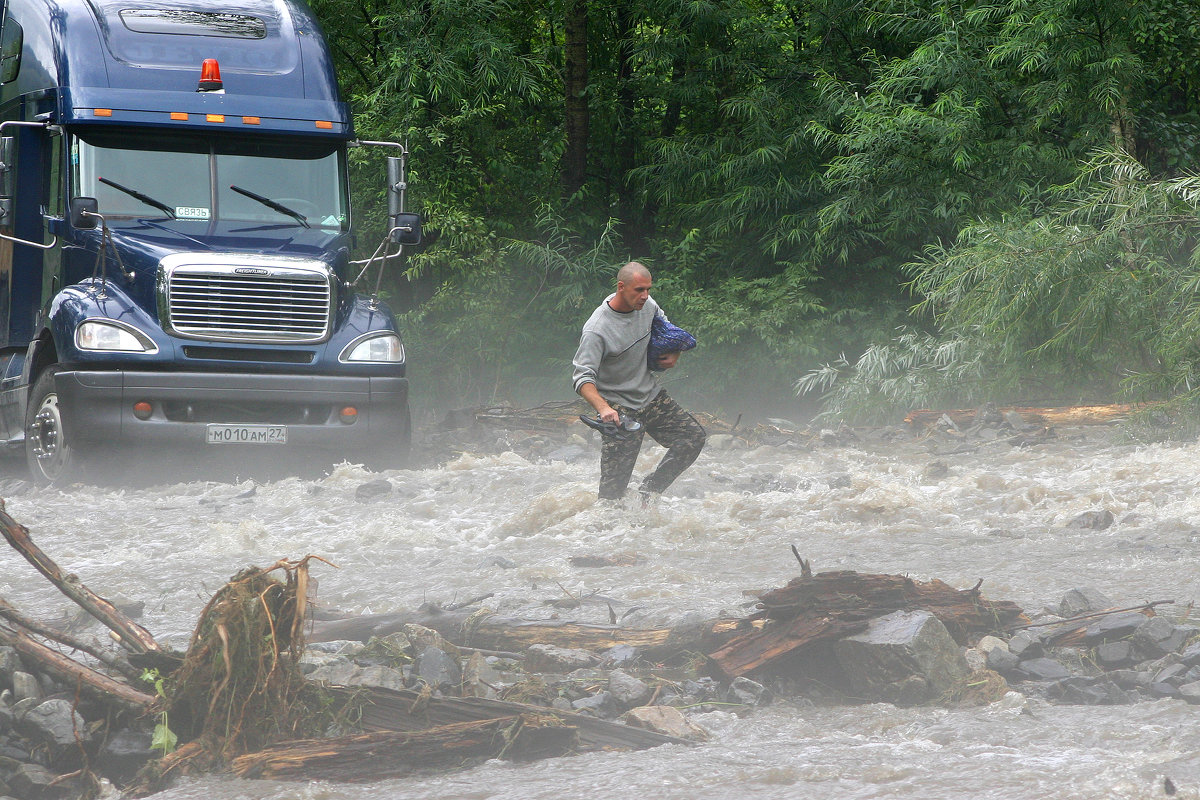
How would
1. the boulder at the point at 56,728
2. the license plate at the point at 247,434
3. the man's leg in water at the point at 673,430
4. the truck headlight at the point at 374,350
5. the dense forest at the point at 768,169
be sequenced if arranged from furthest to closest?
the dense forest at the point at 768,169
the truck headlight at the point at 374,350
the license plate at the point at 247,434
the man's leg in water at the point at 673,430
the boulder at the point at 56,728

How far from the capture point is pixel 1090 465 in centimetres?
982

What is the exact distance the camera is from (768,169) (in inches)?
643

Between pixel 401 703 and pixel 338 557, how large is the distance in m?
3.15

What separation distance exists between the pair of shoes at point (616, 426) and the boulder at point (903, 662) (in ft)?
10.2

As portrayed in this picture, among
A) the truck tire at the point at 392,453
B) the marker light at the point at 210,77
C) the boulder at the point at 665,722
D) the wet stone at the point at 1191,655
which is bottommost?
the truck tire at the point at 392,453

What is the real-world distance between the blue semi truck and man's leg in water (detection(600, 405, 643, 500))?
2.75m

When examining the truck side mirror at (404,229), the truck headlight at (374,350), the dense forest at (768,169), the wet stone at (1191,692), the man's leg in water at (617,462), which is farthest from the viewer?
the dense forest at (768,169)

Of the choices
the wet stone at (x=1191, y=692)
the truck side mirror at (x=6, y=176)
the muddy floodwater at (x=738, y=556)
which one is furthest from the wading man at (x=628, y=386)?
the truck side mirror at (x=6, y=176)

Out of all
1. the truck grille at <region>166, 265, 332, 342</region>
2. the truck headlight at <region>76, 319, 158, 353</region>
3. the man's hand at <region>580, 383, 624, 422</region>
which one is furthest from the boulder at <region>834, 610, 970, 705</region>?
the truck headlight at <region>76, 319, 158, 353</region>

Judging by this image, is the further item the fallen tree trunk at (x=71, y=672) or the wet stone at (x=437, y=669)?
the wet stone at (x=437, y=669)

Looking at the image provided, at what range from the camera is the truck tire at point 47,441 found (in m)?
9.26

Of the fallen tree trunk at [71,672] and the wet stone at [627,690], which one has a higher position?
the fallen tree trunk at [71,672]

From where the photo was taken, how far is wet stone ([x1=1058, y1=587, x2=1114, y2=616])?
5.00 meters

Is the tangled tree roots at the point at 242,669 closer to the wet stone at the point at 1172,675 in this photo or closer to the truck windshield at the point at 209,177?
the wet stone at the point at 1172,675
